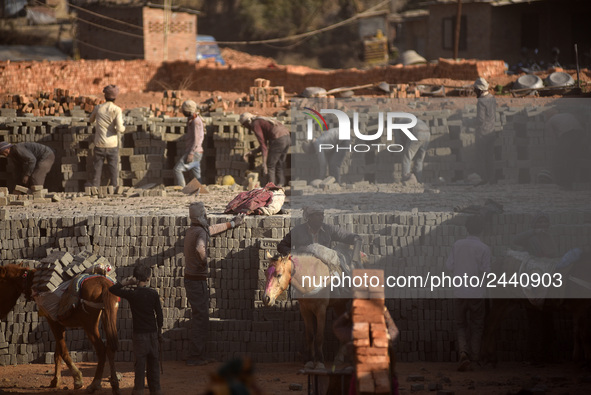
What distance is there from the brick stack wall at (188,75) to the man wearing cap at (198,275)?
14.8 metres

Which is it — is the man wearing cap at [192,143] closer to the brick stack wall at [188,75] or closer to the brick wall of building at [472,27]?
the brick stack wall at [188,75]

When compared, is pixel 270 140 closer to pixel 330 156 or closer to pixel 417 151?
pixel 330 156

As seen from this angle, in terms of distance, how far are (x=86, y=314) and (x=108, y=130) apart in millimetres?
6272

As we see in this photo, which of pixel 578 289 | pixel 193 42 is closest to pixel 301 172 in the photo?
pixel 578 289

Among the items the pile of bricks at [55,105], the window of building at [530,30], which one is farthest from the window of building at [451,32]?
the pile of bricks at [55,105]

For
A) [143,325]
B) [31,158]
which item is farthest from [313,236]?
[31,158]

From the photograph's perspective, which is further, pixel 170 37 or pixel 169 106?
pixel 170 37

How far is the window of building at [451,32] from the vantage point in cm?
3175

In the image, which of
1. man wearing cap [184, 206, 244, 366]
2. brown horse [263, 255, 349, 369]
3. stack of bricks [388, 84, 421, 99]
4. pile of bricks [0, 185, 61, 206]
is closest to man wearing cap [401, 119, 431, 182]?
stack of bricks [388, 84, 421, 99]

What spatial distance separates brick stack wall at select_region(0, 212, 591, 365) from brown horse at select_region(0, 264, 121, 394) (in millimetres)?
1104

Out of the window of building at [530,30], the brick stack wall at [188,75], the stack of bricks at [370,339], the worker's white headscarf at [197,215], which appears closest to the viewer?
the stack of bricks at [370,339]

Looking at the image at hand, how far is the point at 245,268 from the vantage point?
38.8ft

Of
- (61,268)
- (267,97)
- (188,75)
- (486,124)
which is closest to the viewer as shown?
(61,268)

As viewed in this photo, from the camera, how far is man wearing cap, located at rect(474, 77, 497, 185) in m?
15.1
